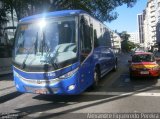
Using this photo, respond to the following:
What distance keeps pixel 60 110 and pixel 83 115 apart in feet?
3.27

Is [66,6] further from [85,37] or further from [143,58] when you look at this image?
[85,37]

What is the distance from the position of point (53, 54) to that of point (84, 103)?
6.04 feet

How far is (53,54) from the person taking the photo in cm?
902

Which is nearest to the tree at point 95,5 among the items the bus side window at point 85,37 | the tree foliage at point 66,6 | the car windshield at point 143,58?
the tree foliage at point 66,6

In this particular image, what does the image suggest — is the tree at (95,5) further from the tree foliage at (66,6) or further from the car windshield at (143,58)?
the car windshield at (143,58)

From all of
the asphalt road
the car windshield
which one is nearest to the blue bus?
the asphalt road

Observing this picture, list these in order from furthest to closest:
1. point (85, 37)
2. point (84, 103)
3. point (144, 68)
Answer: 1. point (144, 68)
2. point (85, 37)
3. point (84, 103)

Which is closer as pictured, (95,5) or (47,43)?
(47,43)

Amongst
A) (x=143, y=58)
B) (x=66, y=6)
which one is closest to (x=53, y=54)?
(x=143, y=58)

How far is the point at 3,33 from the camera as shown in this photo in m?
33.4

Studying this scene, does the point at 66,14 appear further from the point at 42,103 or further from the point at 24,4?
the point at 24,4

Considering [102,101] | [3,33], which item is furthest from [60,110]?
[3,33]

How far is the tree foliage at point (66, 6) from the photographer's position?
2567 cm

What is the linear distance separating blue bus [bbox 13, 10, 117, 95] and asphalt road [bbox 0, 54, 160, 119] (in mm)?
529
